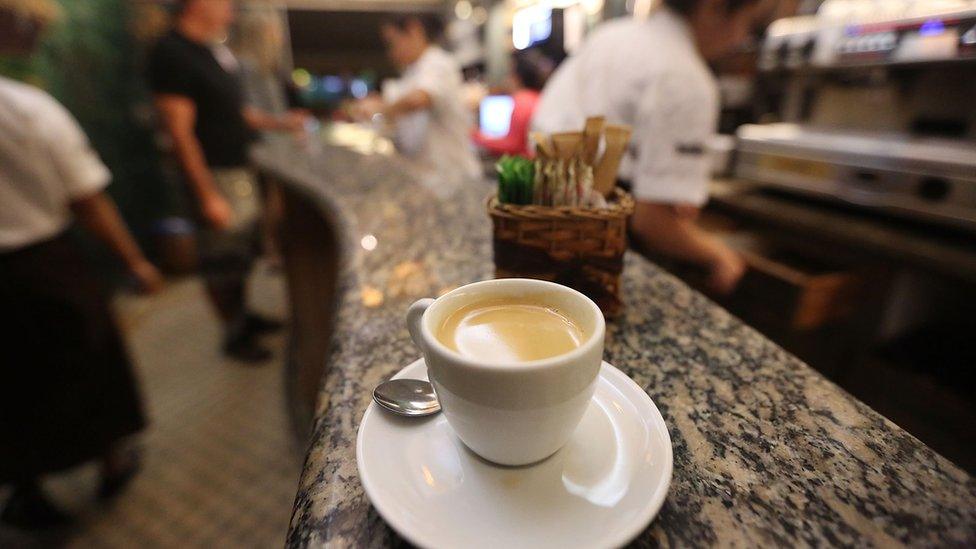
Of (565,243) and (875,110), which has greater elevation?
(875,110)

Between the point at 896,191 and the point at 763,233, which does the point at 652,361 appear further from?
the point at 763,233

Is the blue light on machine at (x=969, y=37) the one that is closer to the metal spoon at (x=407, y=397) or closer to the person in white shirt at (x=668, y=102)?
the person in white shirt at (x=668, y=102)

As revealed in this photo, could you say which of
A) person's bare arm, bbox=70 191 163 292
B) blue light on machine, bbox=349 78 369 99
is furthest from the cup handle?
blue light on machine, bbox=349 78 369 99

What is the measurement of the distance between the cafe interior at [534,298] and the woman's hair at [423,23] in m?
0.02

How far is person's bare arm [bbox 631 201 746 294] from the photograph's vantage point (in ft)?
4.67

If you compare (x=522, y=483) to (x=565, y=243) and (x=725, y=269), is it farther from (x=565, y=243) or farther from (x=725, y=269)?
(x=725, y=269)

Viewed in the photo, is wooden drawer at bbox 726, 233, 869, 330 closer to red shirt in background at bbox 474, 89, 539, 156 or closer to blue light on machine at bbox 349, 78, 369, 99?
red shirt in background at bbox 474, 89, 539, 156

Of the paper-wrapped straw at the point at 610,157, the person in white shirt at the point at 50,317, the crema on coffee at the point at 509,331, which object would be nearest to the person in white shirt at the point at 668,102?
Result: the paper-wrapped straw at the point at 610,157

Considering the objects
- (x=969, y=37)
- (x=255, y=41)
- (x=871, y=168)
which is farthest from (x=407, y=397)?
(x=255, y=41)

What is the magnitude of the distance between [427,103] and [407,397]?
2570 millimetres

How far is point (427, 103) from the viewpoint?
2785 millimetres

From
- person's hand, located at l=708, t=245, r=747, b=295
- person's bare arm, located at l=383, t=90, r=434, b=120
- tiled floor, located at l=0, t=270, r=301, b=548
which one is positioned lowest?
tiled floor, located at l=0, t=270, r=301, b=548

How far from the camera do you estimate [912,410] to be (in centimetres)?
157

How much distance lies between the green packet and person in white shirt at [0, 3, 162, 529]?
4.90 feet
